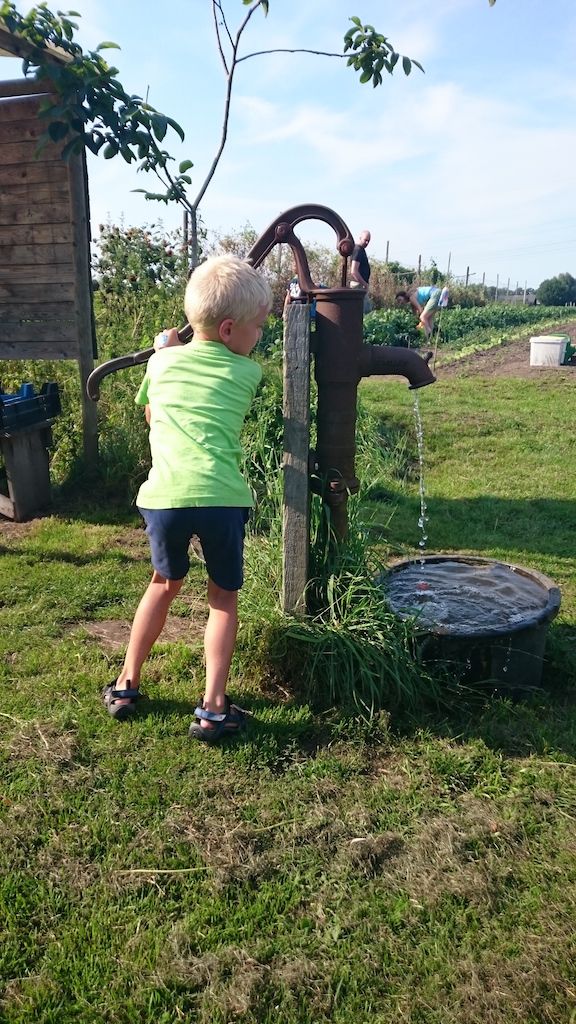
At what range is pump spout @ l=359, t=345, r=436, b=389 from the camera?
2896 millimetres

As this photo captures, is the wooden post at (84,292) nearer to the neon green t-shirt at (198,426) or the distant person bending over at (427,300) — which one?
the neon green t-shirt at (198,426)

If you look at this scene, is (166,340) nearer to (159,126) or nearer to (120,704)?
(120,704)

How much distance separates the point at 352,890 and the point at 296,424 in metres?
1.64

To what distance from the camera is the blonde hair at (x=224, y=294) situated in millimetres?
2426

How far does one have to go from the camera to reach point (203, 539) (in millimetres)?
2508

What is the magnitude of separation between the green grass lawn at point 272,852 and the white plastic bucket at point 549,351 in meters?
9.80

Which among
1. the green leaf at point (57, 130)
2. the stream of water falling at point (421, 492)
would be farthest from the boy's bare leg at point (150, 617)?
the green leaf at point (57, 130)

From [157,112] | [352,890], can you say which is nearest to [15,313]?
[157,112]

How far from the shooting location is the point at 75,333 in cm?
533

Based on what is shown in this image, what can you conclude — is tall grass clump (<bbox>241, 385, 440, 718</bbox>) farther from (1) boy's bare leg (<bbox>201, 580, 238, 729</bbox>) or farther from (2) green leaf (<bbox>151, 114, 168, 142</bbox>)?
(2) green leaf (<bbox>151, 114, 168, 142</bbox>)

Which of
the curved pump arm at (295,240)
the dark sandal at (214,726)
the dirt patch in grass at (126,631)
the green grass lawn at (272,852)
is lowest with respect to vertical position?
the green grass lawn at (272,852)

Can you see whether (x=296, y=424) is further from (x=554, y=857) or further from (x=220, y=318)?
(x=554, y=857)

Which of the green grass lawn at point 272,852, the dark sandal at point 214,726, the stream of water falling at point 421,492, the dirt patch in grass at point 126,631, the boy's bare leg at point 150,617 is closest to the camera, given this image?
the green grass lawn at point 272,852

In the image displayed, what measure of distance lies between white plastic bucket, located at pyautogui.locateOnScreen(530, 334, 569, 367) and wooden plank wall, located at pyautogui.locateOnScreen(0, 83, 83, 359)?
9.01m
